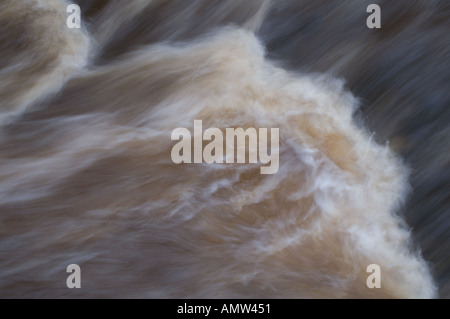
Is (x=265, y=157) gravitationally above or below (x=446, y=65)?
below

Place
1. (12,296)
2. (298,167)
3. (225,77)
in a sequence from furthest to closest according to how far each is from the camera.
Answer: (225,77) → (298,167) → (12,296)

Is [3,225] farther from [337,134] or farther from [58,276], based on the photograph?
[337,134]

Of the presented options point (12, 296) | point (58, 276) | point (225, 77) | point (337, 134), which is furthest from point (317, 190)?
point (12, 296)

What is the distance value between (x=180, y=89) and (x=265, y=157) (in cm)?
81

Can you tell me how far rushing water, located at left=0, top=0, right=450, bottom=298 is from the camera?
3164 mm

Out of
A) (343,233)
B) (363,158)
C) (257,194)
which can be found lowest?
(343,233)

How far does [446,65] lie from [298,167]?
105 cm

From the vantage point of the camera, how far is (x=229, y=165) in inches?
140

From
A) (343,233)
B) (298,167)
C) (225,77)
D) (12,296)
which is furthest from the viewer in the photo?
(225,77)

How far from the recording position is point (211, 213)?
333 centimetres

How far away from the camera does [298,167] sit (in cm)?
355

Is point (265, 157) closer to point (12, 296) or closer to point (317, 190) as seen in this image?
point (317, 190)

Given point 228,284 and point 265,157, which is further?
point 265,157

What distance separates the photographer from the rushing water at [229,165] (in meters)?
3.16
